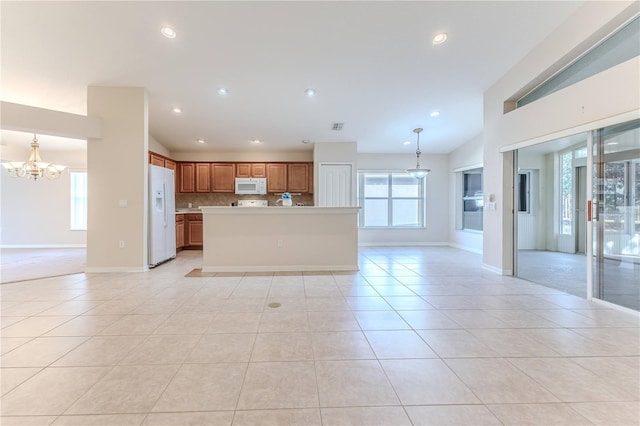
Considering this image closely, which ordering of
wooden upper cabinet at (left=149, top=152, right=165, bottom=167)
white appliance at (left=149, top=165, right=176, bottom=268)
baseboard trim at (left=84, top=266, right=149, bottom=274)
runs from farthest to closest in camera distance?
wooden upper cabinet at (left=149, top=152, right=165, bottom=167)
white appliance at (left=149, top=165, right=176, bottom=268)
baseboard trim at (left=84, top=266, right=149, bottom=274)

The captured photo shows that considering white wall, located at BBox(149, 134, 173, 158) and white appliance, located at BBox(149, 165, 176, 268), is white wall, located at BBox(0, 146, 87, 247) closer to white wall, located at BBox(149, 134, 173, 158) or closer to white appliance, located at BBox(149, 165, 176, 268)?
white wall, located at BBox(149, 134, 173, 158)

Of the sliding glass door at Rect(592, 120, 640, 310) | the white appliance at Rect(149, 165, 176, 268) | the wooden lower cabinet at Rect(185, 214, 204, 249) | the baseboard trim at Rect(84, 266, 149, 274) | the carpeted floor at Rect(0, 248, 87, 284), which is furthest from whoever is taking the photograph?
the wooden lower cabinet at Rect(185, 214, 204, 249)

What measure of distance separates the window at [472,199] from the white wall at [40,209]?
33.6 ft

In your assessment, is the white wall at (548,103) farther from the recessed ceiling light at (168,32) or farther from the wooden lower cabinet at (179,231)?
the wooden lower cabinet at (179,231)

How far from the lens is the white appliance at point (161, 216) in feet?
16.7

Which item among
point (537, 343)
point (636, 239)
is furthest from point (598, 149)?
point (537, 343)

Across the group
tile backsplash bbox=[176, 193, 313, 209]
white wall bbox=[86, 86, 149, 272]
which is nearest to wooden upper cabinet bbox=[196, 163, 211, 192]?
tile backsplash bbox=[176, 193, 313, 209]

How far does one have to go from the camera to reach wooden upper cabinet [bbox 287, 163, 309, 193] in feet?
25.2

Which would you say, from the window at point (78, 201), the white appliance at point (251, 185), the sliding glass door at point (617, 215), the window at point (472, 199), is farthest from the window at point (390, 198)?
the window at point (78, 201)

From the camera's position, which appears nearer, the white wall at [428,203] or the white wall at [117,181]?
the white wall at [117,181]

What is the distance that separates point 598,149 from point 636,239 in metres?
1.07

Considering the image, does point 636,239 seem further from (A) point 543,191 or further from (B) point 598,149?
(A) point 543,191

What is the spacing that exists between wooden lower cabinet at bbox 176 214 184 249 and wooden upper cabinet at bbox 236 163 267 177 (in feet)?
6.45

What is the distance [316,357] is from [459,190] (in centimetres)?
698
